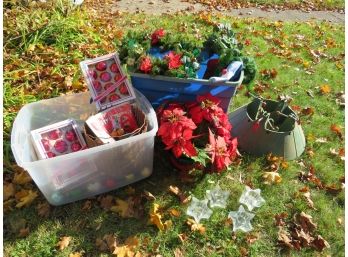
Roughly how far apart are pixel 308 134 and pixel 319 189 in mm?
675

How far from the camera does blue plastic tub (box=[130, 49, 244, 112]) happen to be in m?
2.68

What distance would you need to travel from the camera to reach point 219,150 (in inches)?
106

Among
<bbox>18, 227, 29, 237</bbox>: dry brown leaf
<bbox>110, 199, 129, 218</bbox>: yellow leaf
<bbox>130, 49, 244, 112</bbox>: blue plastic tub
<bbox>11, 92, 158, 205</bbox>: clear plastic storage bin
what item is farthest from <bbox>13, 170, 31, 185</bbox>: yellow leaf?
<bbox>130, 49, 244, 112</bbox>: blue plastic tub

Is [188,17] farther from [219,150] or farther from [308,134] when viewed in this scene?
[219,150]

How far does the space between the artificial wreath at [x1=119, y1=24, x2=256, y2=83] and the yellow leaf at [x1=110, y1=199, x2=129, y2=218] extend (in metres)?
1.00

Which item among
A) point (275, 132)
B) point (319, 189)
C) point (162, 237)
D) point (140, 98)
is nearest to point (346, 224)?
point (319, 189)

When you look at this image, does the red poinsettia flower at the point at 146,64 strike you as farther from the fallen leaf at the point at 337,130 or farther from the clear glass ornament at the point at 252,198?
the fallen leaf at the point at 337,130

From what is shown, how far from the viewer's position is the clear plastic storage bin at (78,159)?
92.6 inches

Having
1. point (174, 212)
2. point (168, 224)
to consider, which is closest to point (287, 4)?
point (174, 212)

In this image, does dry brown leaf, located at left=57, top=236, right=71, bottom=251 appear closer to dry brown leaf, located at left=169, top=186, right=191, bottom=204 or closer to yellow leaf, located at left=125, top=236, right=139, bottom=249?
yellow leaf, located at left=125, top=236, right=139, bottom=249

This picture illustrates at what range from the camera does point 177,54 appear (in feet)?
8.91

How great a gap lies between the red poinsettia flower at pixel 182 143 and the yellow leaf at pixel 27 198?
3.52 feet

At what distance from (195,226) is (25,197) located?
1278 millimetres

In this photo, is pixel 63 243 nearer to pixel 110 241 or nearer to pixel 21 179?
pixel 110 241
